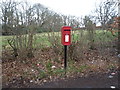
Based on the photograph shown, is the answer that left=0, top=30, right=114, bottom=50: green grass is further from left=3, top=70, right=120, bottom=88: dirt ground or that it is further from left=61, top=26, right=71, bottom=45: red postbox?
left=3, top=70, right=120, bottom=88: dirt ground

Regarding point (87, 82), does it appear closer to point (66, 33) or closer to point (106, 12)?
point (66, 33)

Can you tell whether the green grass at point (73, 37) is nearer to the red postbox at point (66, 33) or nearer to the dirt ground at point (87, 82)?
the red postbox at point (66, 33)

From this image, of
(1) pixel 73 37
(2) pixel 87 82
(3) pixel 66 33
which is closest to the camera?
(2) pixel 87 82

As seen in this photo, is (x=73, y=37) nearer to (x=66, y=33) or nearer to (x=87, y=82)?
(x=66, y=33)

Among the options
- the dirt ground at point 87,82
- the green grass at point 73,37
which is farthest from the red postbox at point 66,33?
the green grass at point 73,37

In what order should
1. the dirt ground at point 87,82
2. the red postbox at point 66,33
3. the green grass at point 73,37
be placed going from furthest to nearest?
the green grass at point 73,37 < the red postbox at point 66,33 < the dirt ground at point 87,82

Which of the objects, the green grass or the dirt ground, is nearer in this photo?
the dirt ground

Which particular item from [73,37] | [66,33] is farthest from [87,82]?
[73,37]

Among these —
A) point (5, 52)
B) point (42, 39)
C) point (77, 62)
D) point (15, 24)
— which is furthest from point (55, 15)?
point (5, 52)

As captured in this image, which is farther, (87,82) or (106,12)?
(106,12)

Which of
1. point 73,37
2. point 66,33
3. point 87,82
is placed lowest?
point 87,82

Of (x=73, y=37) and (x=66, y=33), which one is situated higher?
(x=66, y=33)

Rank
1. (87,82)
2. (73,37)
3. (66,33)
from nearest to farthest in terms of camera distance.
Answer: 1. (87,82)
2. (66,33)
3. (73,37)

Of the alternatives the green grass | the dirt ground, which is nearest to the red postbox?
the dirt ground
